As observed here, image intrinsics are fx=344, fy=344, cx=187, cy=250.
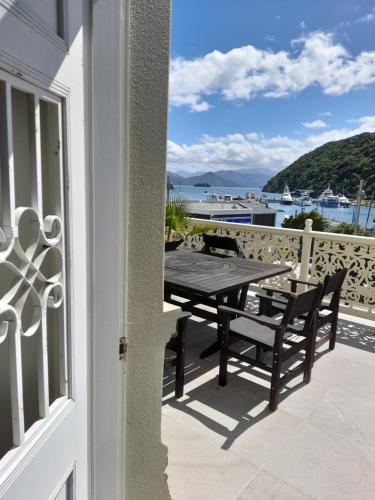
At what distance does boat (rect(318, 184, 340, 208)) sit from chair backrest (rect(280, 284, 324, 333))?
34028 mm

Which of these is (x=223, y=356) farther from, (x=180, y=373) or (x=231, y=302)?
(x=231, y=302)

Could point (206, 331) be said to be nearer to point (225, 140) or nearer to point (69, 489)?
point (69, 489)

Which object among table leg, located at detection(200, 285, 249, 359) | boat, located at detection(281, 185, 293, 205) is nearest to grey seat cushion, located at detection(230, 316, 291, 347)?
table leg, located at detection(200, 285, 249, 359)

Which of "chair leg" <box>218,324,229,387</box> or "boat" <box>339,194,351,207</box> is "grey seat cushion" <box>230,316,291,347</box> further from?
"boat" <box>339,194,351,207</box>

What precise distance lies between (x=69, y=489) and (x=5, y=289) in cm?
67

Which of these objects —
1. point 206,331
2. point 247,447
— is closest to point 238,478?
point 247,447

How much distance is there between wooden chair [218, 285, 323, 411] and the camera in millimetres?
2830

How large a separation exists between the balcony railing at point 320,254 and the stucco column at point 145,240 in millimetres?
3726

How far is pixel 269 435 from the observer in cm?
263

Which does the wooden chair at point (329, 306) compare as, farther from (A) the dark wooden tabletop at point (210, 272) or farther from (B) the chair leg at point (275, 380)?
(B) the chair leg at point (275, 380)

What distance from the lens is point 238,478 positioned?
221 centimetres

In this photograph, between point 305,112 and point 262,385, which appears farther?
point 305,112

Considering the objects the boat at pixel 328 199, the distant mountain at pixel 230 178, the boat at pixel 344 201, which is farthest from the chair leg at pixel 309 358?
the distant mountain at pixel 230 178

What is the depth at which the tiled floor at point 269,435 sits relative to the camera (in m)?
2.16
